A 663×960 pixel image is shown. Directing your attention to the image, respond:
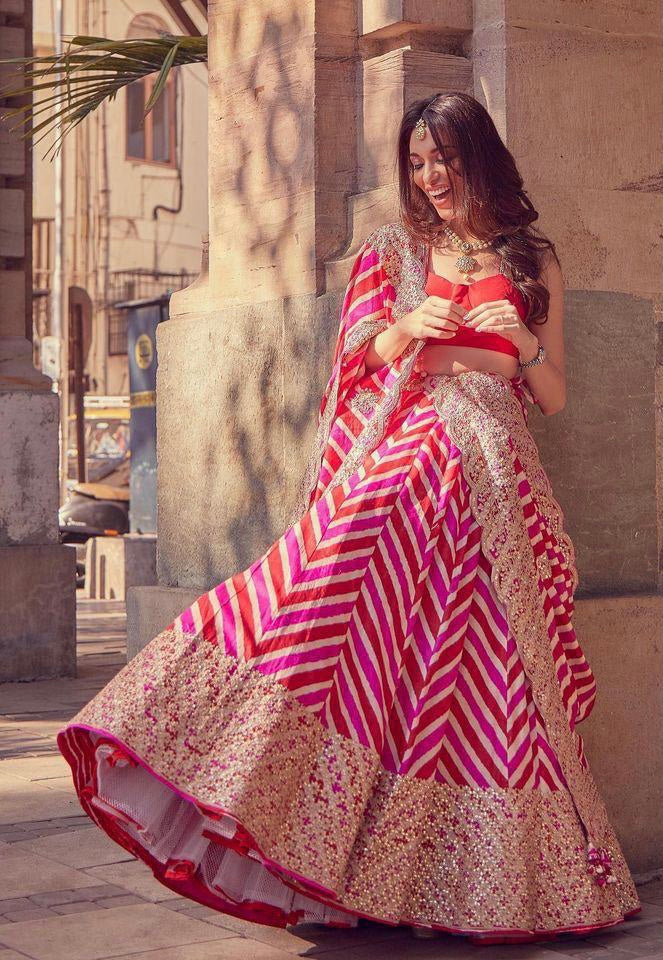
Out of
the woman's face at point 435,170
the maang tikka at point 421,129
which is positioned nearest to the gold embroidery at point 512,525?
the woman's face at point 435,170

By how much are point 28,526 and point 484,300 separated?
193 inches

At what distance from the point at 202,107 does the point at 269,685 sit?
31.0 meters

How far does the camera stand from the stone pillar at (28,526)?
7.98m

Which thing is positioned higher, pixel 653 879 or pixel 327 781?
pixel 327 781

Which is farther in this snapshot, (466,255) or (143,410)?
(143,410)

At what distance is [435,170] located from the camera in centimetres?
363

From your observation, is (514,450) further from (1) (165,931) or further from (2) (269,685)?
(1) (165,931)

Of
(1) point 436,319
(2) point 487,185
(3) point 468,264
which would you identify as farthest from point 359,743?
(2) point 487,185

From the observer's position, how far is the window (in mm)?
31375

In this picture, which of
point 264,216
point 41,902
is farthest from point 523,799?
point 264,216

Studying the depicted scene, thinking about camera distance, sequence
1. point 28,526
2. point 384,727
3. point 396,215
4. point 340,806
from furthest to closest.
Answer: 1. point 28,526
2. point 396,215
3. point 384,727
4. point 340,806

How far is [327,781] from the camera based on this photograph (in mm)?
3260

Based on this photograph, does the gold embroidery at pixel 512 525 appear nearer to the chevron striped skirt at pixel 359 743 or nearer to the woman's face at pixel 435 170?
the chevron striped skirt at pixel 359 743

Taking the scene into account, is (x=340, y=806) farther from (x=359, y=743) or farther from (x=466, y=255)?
(x=466, y=255)
